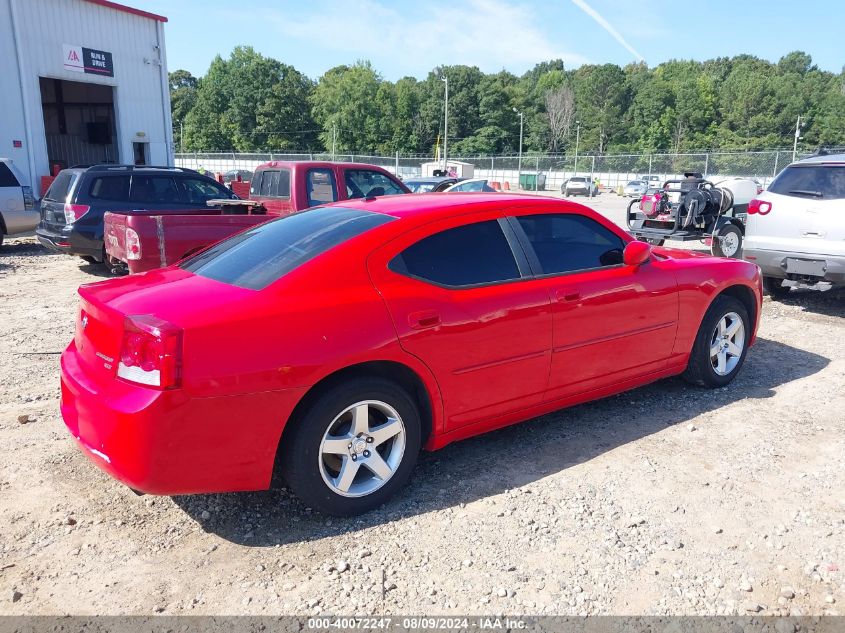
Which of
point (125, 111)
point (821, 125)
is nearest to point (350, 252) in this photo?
point (125, 111)

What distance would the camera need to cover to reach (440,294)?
11.3 ft

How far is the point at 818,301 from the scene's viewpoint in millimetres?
8562

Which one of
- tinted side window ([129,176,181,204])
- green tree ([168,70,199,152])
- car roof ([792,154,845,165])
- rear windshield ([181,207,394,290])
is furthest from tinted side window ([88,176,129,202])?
green tree ([168,70,199,152])

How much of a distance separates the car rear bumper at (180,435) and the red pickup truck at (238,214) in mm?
3842

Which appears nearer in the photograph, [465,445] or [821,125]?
[465,445]

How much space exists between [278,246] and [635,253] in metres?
2.29

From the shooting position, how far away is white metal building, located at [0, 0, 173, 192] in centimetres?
1898

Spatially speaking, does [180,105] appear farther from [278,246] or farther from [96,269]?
[278,246]

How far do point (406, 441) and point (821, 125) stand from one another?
97.2m

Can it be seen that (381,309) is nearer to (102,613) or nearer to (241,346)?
(241,346)

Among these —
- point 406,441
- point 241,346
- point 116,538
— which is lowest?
point 116,538

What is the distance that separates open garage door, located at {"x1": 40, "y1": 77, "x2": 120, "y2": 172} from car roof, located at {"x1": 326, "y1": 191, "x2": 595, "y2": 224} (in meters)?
26.1

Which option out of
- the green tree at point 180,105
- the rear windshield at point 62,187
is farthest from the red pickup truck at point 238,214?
the green tree at point 180,105

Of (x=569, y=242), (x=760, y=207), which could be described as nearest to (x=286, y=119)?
(x=760, y=207)
